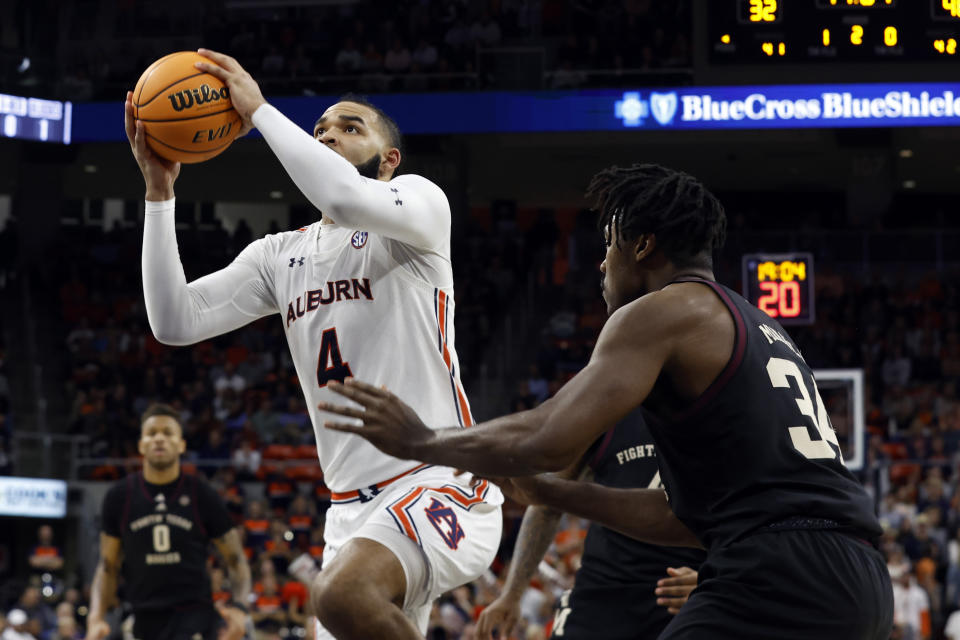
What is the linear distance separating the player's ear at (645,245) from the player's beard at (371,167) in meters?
1.44

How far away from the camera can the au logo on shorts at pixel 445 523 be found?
3980 millimetres

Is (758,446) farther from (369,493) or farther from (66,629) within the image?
(66,629)

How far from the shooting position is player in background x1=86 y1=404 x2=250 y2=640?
7375 millimetres

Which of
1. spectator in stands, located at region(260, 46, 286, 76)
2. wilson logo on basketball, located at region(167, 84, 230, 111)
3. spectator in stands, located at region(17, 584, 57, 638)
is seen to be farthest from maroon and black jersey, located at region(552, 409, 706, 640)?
spectator in stands, located at region(260, 46, 286, 76)

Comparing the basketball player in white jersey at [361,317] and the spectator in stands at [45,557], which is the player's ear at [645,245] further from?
the spectator in stands at [45,557]

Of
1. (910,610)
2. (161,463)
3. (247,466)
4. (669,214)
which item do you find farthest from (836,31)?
(669,214)

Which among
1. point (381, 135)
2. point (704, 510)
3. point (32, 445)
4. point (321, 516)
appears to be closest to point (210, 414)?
point (32, 445)

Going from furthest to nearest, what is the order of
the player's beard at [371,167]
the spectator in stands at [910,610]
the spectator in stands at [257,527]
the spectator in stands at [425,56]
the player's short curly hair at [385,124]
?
the spectator in stands at [425,56] → the spectator in stands at [257,527] → the spectator in stands at [910,610] → the player's short curly hair at [385,124] → the player's beard at [371,167]

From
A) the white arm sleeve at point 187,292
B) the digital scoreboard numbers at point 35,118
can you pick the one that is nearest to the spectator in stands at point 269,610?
the white arm sleeve at point 187,292

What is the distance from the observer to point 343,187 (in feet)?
12.5

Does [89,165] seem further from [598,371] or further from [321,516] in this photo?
[598,371]

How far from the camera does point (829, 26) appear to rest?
13922mm

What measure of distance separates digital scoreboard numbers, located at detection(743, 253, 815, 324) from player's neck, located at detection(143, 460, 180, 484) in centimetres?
698

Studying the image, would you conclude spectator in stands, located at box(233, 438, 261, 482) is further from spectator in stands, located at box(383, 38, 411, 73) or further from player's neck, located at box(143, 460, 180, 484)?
player's neck, located at box(143, 460, 180, 484)
